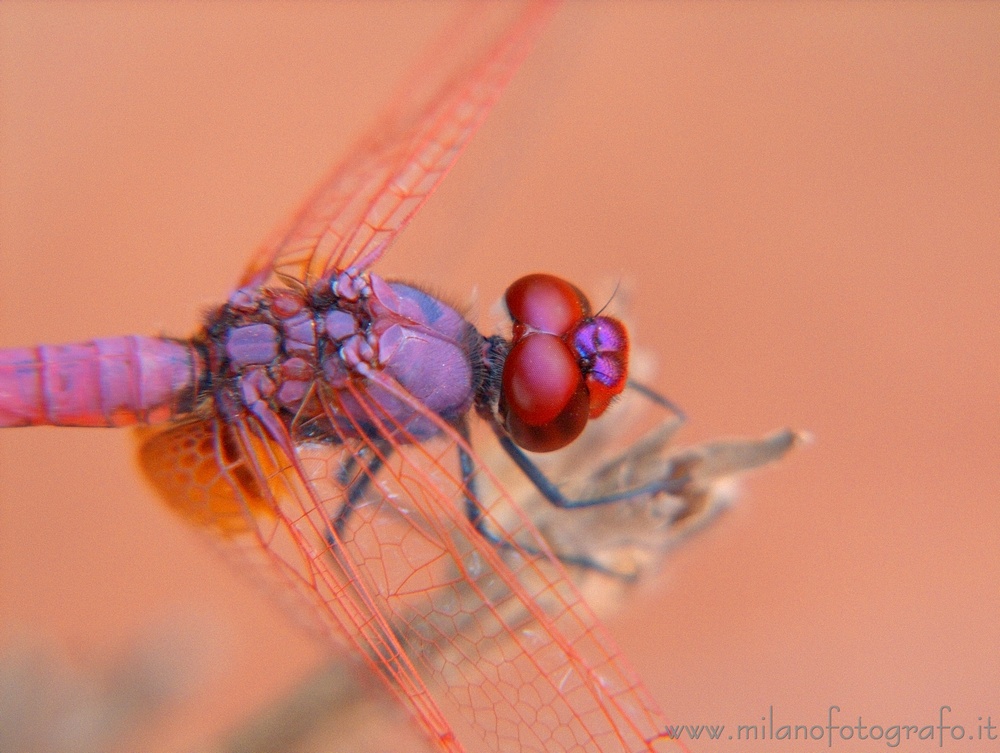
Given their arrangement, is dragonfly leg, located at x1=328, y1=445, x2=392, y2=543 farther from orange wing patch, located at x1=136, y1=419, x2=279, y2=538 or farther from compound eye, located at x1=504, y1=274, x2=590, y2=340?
compound eye, located at x1=504, y1=274, x2=590, y2=340

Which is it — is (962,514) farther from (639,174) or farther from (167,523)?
(167,523)

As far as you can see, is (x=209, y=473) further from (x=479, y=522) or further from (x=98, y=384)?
(x=479, y=522)

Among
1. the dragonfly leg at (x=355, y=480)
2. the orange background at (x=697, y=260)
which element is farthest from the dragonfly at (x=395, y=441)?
the orange background at (x=697, y=260)

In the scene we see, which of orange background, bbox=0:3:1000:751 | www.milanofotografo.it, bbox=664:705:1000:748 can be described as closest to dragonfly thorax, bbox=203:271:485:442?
www.milanofotografo.it, bbox=664:705:1000:748

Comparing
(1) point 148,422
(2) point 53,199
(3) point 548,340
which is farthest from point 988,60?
(2) point 53,199

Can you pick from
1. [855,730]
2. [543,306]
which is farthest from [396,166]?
[855,730]
